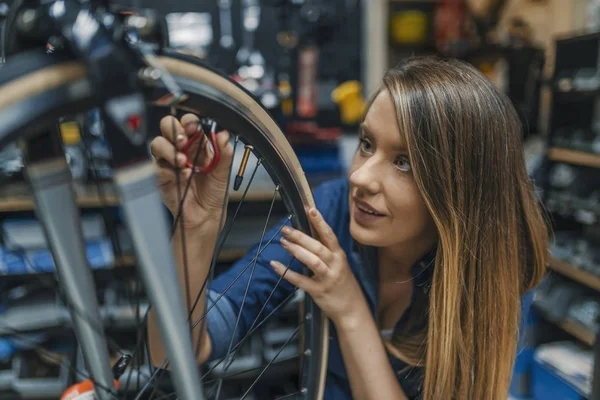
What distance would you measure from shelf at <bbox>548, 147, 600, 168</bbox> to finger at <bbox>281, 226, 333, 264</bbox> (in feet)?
4.38

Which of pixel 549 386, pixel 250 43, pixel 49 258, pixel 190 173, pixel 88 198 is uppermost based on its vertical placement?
pixel 250 43

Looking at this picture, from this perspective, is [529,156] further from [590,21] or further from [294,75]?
[294,75]

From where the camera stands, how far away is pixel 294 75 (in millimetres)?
2170

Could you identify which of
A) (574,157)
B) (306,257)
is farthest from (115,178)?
(574,157)

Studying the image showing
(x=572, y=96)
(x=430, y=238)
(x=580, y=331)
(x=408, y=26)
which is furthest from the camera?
(x=408, y=26)

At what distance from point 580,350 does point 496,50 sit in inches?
49.6

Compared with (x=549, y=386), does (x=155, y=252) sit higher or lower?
higher

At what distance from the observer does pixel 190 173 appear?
0.55 metres

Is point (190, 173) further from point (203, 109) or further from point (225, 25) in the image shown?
point (225, 25)

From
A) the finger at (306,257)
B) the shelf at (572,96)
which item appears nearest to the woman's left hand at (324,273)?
the finger at (306,257)

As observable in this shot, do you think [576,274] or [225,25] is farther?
[225,25]

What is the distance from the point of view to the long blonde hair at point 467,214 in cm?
66

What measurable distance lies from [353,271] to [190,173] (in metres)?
0.38

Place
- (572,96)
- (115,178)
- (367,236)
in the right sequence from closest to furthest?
(115,178) < (367,236) < (572,96)
